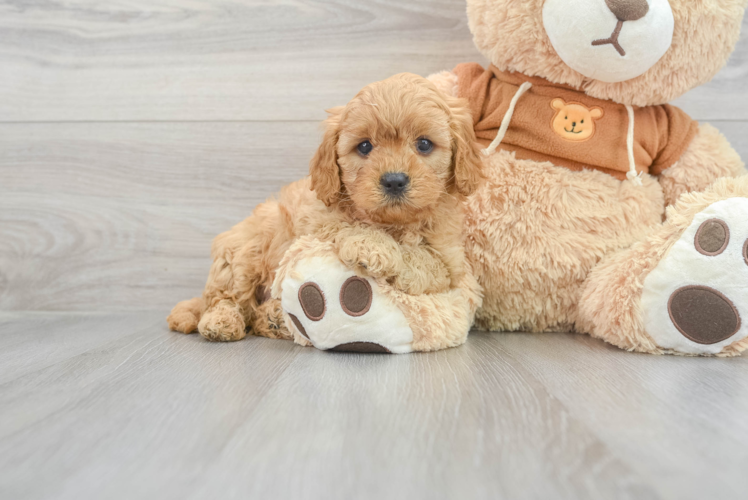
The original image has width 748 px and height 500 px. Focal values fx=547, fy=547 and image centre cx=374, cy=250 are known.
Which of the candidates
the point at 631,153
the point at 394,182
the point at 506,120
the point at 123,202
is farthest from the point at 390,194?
the point at 123,202

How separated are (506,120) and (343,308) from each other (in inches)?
25.8

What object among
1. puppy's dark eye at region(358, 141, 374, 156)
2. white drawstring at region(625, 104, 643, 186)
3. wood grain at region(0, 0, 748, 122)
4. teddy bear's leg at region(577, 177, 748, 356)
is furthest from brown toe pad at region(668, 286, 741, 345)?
wood grain at region(0, 0, 748, 122)

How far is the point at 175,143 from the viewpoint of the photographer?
188cm

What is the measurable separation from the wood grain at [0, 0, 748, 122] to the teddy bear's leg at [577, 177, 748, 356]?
0.71 metres

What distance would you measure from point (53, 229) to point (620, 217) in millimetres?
1826

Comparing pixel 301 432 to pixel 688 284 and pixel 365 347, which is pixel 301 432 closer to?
pixel 365 347

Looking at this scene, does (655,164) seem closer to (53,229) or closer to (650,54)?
(650,54)

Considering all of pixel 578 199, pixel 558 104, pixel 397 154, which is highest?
pixel 558 104

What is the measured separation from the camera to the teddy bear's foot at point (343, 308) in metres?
1.18

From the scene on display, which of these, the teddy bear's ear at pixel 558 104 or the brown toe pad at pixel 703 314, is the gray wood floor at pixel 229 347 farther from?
the teddy bear's ear at pixel 558 104

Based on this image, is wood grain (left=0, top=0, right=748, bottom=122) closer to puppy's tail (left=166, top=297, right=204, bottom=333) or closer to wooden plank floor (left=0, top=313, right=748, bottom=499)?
puppy's tail (left=166, top=297, right=204, bottom=333)

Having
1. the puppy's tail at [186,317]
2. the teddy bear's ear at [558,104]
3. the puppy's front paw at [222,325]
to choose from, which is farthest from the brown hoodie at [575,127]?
the puppy's tail at [186,317]

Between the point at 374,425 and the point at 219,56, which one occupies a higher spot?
the point at 219,56

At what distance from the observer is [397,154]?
116 centimetres
